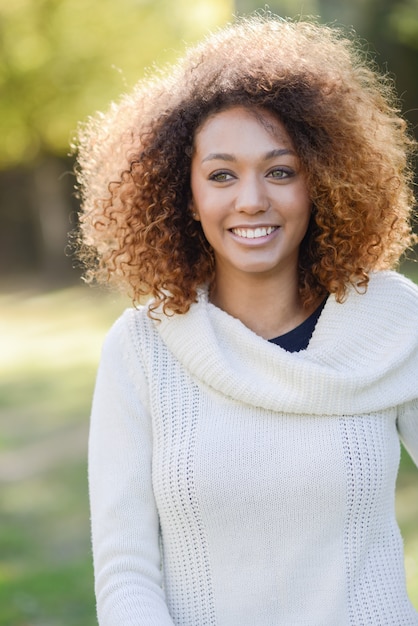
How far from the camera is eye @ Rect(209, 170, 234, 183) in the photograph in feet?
7.73

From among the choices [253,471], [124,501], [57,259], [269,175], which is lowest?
[57,259]

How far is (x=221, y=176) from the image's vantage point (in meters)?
2.37

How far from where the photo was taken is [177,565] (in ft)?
7.61

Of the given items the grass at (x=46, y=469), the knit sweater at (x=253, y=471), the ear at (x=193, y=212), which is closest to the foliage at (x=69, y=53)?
the grass at (x=46, y=469)

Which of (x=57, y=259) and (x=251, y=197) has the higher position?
(x=251, y=197)

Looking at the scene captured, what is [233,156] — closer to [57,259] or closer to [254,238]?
[254,238]

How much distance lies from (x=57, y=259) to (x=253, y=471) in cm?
1472

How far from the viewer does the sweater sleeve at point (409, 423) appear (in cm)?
239

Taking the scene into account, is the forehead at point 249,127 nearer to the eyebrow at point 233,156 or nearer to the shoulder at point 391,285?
the eyebrow at point 233,156

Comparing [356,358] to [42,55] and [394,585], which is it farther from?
[42,55]

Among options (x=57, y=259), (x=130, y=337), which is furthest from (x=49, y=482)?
(x=57, y=259)

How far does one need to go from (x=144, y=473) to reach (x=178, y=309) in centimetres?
40

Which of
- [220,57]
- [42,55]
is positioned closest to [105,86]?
[42,55]

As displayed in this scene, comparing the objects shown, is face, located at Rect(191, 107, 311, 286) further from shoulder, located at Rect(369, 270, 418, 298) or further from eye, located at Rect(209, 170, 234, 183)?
shoulder, located at Rect(369, 270, 418, 298)
